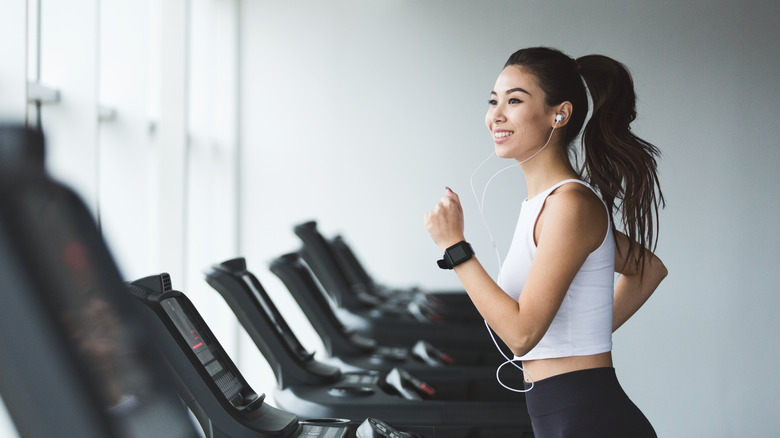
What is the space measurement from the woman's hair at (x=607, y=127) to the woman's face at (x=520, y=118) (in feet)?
0.08

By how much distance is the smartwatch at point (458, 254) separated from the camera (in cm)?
150

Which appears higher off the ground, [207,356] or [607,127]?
[607,127]

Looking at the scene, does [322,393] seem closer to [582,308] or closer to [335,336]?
[335,336]

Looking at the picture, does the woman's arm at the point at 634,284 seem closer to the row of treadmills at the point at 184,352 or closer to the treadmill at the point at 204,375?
the row of treadmills at the point at 184,352

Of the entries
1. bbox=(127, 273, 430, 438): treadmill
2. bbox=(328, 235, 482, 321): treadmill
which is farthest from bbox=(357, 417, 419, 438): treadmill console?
bbox=(328, 235, 482, 321): treadmill

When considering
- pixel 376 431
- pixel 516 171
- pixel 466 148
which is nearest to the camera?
pixel 376 431

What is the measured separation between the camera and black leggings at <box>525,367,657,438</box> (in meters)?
1.40

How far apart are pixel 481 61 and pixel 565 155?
383cm

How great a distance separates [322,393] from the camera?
2.17 meters

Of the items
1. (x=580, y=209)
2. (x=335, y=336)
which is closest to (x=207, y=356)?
(x=580, y=209)

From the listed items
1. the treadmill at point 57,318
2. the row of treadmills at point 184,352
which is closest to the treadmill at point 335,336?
the row of treadmills at point 184,352

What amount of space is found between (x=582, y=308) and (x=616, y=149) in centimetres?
38

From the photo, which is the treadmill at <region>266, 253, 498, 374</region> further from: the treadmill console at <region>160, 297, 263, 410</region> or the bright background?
the bright background

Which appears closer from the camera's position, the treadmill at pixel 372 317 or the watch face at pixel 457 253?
the watch face at pixel 457 253
